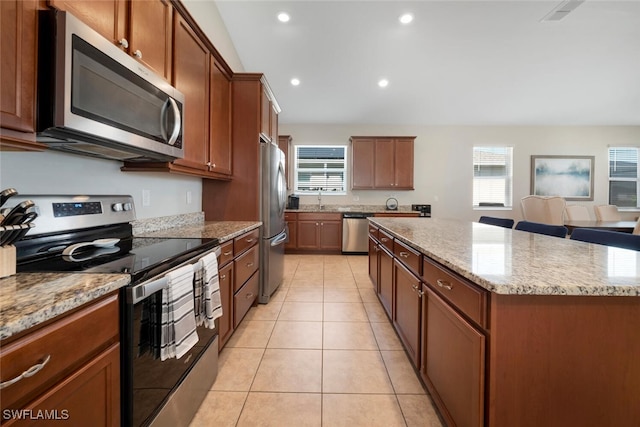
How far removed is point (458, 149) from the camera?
5980 mm

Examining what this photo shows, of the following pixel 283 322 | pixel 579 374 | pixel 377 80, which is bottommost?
pixel 283 322

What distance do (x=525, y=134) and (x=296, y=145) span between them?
17.0 ft

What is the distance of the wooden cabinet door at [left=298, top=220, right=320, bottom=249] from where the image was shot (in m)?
5.31

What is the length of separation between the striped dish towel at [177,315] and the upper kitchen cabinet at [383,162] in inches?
186

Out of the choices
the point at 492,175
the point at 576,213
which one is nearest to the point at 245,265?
the point at 492,175

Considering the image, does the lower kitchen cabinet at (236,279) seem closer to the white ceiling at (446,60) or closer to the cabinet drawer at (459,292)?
the cabinet drawer at (459,292)

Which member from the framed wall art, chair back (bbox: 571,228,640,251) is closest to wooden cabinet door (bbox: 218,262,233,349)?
chair back (bbox: 571,228,640,251)

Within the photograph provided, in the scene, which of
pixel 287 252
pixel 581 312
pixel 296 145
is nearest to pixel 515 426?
pixel 581 312

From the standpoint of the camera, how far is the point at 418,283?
1505mm

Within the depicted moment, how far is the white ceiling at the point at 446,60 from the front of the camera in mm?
3266

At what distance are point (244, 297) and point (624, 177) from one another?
850 cm

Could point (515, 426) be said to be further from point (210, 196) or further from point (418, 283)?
point (210, 196)

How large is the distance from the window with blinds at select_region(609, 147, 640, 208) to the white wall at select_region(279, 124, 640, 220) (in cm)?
17

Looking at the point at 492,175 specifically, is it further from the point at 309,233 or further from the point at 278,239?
the point at 278,239
